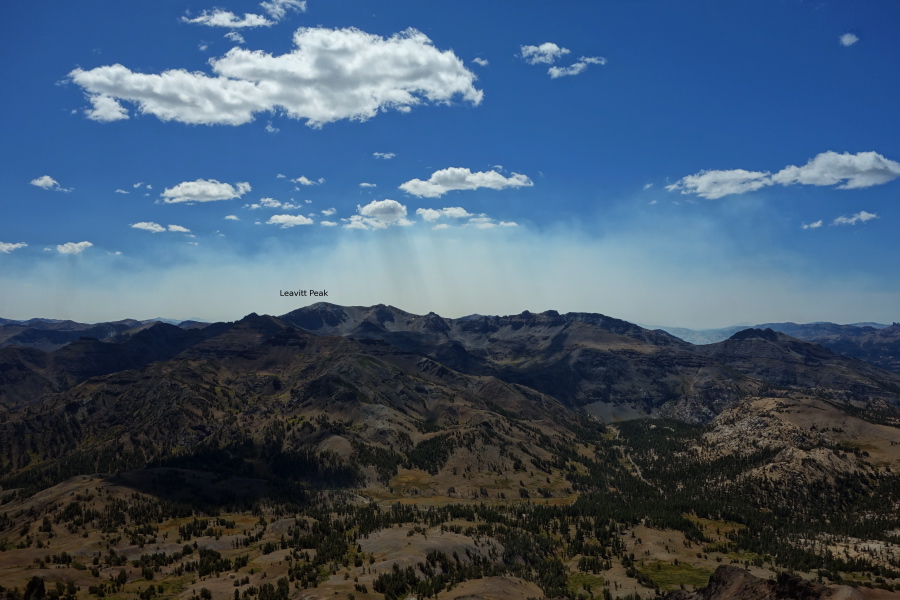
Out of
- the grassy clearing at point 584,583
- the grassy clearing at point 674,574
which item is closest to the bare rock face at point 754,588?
the grassy clearing at point 584,583

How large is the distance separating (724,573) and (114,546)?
192 meters

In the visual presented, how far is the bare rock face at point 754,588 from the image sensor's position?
89.0 metres

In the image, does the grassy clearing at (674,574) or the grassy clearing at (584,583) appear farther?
the grassy clearing at (674,574)

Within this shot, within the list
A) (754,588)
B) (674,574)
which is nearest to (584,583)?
(674,574)

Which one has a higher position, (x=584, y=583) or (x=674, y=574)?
(x=674, y=574)

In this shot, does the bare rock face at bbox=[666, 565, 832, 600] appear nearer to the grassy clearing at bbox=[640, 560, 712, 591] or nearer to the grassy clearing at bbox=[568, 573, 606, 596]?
the grassy clearing at bbox=[568, 573, 606, 596]

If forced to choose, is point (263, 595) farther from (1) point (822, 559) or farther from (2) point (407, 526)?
(1) point (822, 559)

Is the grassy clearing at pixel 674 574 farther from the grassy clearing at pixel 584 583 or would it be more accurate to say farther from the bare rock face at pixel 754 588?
the bare rock face at pixel 754 588

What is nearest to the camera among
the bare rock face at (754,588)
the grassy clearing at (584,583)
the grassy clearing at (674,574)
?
the bare rock face at (754,588)

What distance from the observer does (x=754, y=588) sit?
9588 cm

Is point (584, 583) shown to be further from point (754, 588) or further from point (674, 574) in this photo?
point (754, 588)

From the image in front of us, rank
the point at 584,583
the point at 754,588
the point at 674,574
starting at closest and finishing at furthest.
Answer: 1. the point at 754,588
2. the point at 584,583
3. the point at 674,574

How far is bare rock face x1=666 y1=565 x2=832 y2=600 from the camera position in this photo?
89.0 m

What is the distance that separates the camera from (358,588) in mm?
129250
